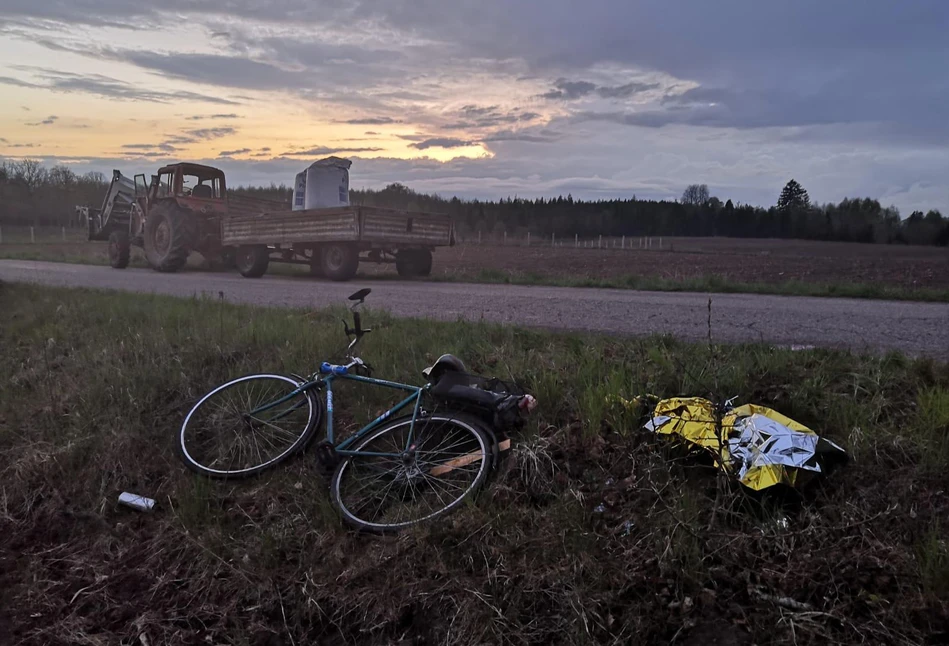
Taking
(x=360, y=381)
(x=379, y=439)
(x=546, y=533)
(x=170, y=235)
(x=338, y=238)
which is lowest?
(x=546, y=533)

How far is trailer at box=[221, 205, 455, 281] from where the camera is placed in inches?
505

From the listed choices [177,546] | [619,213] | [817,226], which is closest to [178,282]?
[177,546]

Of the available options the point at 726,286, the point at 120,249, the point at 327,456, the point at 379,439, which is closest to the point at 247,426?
the point at 327,456

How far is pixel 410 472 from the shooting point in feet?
12.8

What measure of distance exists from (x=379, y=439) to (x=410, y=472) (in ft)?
1.24

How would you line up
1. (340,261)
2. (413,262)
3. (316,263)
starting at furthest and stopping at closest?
(413,262)
(316,263)
(340,261)

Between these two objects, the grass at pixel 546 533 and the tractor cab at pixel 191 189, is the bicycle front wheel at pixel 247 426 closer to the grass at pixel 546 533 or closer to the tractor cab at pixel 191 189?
the grass at pixel 546 533

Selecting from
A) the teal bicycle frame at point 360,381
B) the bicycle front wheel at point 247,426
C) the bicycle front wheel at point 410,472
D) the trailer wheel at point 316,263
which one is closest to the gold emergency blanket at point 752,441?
the bicycle front wheel at point 410,472

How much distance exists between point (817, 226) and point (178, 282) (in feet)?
167

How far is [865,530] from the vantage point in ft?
9.64

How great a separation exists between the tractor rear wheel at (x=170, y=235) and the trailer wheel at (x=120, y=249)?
2.44m

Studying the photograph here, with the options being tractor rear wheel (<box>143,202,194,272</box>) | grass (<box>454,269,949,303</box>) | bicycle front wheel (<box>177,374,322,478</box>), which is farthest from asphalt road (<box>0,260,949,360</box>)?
tractor rear wheel (<box>143,202,194,272</box>)

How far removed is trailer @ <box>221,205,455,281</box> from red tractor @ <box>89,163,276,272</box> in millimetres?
1005

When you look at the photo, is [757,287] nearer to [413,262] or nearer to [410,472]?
[413,262]
